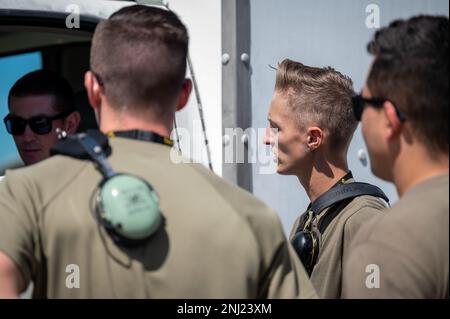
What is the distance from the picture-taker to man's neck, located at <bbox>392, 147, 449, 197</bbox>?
1908mm

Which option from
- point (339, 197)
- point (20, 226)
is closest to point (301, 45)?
point (339, 197)

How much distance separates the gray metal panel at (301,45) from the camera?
316cm

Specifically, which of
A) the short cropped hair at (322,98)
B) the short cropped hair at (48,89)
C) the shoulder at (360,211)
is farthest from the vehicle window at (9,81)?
the shoulder at (360,211)

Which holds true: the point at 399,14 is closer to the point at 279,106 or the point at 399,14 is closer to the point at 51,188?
the point at 279,106

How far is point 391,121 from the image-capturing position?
1938 millimetres

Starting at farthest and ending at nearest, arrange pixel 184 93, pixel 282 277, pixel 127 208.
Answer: pixel 184 93, pixel 282 277, pixel 127 208

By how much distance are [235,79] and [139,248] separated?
4.43 feet

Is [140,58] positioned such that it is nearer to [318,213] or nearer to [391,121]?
[391,121]

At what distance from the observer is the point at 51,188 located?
1811 mm

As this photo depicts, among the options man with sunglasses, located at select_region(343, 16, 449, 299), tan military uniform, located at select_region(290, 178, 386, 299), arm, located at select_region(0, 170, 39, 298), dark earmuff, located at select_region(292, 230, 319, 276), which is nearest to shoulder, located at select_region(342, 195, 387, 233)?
tan military uniform, located at select_region(290, 178, 386, 299)

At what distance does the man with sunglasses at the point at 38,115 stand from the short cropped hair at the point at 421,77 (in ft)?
5.24

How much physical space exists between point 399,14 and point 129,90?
183 centimetres

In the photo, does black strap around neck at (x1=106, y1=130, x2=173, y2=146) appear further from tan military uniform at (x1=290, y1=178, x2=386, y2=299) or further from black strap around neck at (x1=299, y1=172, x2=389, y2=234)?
black strap around neck at (x1=299, y1=172, x2=389, y2=234)
